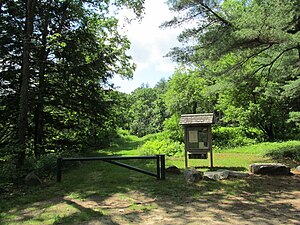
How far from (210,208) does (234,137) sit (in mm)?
14634

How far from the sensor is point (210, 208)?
5.00 m

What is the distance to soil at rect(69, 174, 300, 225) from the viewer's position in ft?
14.3

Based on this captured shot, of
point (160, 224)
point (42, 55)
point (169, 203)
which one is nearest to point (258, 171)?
point (169, 203)

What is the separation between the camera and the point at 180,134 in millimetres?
19203

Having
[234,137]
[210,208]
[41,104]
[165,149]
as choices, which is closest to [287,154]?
[165,149]

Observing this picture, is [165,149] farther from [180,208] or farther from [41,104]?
[180,208]

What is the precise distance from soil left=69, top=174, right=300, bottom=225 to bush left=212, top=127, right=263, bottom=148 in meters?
11.1

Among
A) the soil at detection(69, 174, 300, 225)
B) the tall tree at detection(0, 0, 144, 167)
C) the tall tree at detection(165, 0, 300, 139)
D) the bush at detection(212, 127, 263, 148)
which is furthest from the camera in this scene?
the bush at detection(212, 127, 263, 148)

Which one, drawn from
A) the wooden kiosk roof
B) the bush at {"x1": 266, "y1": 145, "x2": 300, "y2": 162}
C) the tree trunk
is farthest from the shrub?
the tree trunk

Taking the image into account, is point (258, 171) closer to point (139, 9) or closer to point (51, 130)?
point (139, 9)

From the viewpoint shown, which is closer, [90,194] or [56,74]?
[90,194]

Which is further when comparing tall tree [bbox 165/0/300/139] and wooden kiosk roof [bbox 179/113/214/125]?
wooden kiosk roof [bbox 179/113/214/125]

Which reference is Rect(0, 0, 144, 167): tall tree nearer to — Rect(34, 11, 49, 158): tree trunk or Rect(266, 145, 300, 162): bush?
Rect(34, 11, 49, 158): tree trunk

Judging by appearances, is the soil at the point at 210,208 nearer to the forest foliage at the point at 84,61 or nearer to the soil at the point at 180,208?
the soil at the point at 180,208
